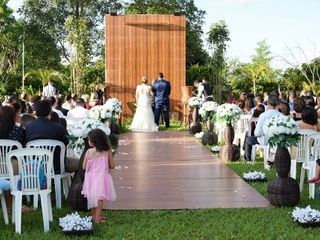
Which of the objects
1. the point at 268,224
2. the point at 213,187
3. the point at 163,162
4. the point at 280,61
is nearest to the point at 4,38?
the point at 280,61

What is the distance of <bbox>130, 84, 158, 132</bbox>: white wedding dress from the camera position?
1881 centimetres

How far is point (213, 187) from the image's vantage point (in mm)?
8750

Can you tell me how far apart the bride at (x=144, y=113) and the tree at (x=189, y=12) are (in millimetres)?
15260

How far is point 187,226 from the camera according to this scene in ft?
21.0

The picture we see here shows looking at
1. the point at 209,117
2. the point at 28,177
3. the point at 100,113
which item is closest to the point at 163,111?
the point at 209,117

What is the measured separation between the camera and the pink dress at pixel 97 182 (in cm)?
661

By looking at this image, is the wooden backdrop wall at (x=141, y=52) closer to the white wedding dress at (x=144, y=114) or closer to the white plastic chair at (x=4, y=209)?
the white wedding dress at (x=144, y=114)

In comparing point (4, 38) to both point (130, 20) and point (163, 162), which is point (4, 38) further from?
point (163, 162)

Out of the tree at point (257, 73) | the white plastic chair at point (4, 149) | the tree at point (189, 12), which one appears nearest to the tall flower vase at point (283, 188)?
the white plastic chair at point (4, 149)

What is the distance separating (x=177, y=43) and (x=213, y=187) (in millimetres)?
12886

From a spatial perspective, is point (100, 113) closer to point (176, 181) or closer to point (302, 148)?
point (176, 181)

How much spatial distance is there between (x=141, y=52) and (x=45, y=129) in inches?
545

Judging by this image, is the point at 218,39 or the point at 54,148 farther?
the point at 218,39

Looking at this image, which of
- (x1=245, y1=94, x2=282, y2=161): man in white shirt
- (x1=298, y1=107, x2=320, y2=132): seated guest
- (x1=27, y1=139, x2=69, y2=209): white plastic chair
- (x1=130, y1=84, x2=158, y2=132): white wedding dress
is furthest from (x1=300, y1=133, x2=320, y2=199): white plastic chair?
(x1=130, y1=84, x2=158, y2=132): white wedding dress
